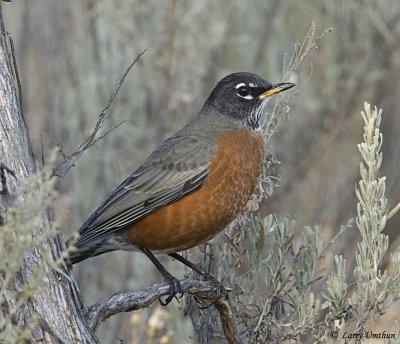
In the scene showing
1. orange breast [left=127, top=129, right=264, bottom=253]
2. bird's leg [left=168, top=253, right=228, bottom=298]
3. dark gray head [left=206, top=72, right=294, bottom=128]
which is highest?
dark gray head [left=206, top=72, right=294, bottom=128]

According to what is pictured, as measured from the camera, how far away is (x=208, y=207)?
3.84 m

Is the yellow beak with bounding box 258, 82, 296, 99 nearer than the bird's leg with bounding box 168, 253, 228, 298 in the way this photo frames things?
No

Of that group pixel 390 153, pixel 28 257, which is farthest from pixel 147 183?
pixel 390 153

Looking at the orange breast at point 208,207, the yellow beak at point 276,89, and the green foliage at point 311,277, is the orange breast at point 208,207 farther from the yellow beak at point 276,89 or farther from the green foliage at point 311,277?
the yellow beak at point 276,89

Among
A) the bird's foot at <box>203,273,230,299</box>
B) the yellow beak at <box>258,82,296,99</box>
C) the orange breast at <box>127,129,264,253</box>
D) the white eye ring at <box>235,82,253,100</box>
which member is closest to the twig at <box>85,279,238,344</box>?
the bird's foot at <box>203,273,230,299</box>

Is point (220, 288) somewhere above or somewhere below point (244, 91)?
below

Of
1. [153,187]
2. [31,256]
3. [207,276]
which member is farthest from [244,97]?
[31,256]

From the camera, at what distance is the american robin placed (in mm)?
3824

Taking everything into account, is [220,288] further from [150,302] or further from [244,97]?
[244,97]

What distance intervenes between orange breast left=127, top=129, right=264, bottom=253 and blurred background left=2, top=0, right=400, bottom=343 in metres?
1.57

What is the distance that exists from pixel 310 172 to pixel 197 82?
1174mm

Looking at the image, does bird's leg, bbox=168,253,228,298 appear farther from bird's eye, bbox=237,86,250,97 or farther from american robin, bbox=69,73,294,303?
bird's eye, bbox=237,86,250,97

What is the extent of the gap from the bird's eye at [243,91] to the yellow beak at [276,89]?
7 cm

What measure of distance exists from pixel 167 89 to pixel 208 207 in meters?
2.26
